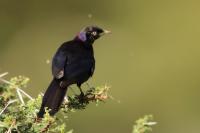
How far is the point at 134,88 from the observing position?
16.4m

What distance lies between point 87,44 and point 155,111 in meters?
7.44

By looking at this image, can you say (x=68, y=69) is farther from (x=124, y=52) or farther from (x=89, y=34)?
(x=124, y=52)

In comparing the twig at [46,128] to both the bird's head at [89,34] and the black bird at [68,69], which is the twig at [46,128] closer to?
the black bird at [68,69]

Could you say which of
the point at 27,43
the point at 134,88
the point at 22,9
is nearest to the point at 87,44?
the point at 134,88

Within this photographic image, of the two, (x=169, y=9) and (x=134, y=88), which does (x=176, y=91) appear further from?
(x=169, y=9)

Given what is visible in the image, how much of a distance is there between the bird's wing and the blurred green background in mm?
6757

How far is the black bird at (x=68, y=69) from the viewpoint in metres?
5.93

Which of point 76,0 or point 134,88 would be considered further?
point 76,0

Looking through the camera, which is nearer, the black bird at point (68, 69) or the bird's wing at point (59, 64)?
the black bird at point (68, 69)

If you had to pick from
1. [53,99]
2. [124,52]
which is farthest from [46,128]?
[124,52]

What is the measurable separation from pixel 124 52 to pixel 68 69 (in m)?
10.9

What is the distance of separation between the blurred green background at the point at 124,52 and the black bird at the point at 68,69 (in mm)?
6360

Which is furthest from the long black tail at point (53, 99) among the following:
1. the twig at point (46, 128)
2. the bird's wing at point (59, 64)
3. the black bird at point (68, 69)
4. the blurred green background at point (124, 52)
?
the blurred green background at point (124, 52)

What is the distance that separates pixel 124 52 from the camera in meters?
17.6
